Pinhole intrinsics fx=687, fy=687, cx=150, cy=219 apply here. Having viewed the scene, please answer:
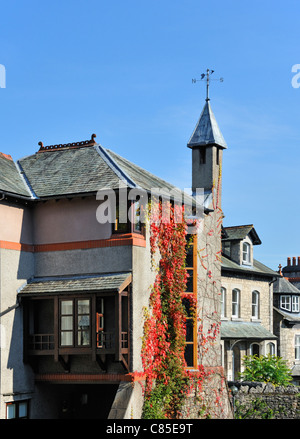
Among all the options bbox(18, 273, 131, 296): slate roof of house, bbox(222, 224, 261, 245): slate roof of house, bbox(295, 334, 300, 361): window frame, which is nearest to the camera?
bbox(18, 273, 131, 296): slate roof of house

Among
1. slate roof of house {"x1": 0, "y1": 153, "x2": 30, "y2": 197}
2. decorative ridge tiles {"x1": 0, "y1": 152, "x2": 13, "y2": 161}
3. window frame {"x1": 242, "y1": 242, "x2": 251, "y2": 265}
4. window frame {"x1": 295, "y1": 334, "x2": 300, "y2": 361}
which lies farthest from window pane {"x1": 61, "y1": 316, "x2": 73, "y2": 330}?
window frame {"x1": 295, "y1": 334, "x2": 300, "y2": 361}

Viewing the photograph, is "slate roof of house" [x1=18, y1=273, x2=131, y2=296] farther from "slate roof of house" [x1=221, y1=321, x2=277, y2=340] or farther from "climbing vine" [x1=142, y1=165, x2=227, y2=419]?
"slate roof of house" [x1=221, y1=321, x2=277, y2=340]

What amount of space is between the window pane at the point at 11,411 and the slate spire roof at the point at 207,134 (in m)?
13.5

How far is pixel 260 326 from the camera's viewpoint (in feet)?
133

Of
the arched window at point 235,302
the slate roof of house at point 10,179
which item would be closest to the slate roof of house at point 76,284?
the slate roof of house at point 10,179

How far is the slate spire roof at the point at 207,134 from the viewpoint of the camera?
29.6 m

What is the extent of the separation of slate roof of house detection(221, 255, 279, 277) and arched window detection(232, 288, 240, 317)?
1.25 metres

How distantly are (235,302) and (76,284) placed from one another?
18.0m

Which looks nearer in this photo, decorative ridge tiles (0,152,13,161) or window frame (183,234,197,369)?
window frame (183,234,197,369)

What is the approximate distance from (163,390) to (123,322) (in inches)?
124

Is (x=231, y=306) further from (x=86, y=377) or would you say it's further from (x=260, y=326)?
(x=86, y=377)

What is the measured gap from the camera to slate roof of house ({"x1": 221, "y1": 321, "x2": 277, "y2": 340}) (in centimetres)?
3628

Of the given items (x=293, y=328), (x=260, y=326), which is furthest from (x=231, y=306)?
(x=293, y=328)

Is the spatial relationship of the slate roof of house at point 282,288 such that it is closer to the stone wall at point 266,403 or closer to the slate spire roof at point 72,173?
the stone wall at point 266,403
